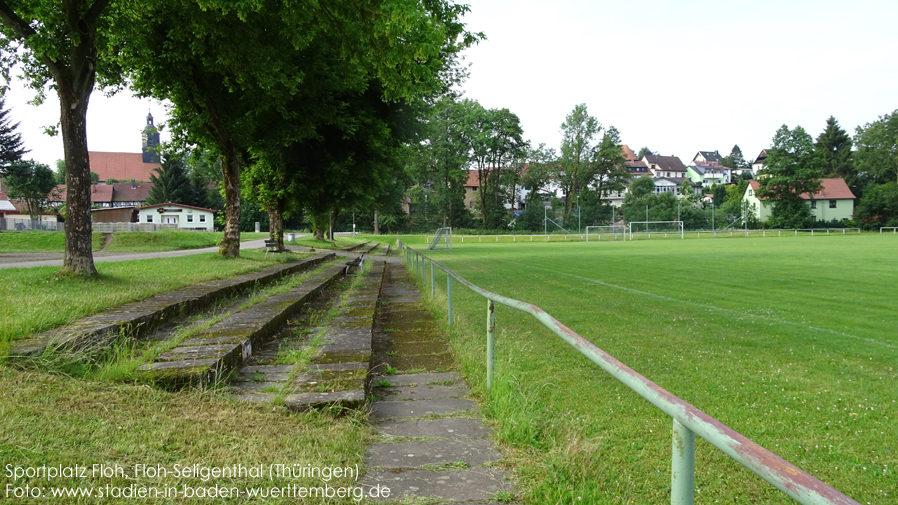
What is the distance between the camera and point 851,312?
8906 mm

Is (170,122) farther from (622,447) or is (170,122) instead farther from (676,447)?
A: (676,447)

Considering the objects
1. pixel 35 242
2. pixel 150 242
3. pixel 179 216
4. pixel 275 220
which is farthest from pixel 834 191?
pixel 35 242

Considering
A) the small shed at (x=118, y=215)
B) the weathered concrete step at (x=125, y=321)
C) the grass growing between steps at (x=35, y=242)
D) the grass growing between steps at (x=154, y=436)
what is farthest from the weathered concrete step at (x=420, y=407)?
the small shed at (x=118, y=215)

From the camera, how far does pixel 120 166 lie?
102 meters

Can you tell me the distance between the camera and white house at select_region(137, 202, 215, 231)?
61562 millimetres

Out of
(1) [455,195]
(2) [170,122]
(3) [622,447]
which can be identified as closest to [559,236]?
(1) [455,195]

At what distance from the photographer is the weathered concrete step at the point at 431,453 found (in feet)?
9.66

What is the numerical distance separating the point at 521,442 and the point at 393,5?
586 centimetres

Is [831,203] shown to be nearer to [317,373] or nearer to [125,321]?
[317,373]

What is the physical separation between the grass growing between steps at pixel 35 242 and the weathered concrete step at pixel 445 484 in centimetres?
2350

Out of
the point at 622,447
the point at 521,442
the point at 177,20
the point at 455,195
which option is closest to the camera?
the point at 521,442

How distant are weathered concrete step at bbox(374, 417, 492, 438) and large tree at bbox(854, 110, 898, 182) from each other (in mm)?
94997

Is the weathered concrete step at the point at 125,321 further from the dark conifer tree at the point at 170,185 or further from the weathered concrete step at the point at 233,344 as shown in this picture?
the dark conifer tree at the point at 170,185

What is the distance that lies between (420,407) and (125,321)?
9.18 ft
